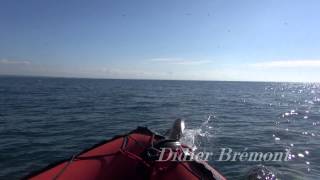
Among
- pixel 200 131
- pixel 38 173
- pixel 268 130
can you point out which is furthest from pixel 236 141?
pixel 38 173

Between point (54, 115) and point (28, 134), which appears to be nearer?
point (28, 134)

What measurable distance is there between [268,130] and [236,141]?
15.1 ft

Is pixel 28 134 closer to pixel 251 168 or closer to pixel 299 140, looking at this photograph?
pixel 251 168

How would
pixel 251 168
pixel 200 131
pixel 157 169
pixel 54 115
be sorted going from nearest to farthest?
pixel 157 169 → pixel 251 168 → pixel 200 131 → pixel 54 115

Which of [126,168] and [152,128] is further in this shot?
[152,128]

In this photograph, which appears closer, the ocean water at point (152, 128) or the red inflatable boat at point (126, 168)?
the red inflatable boat at point (126, 168)

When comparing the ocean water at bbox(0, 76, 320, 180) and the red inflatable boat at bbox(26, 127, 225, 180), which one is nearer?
the red inflatable boat at bbox(26, 127, 225, 180)

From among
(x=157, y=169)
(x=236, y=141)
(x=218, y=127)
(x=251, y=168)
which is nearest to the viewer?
(x=157, y=169)

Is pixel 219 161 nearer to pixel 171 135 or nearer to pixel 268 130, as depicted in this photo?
pixel 171 135

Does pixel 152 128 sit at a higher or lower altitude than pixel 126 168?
lower

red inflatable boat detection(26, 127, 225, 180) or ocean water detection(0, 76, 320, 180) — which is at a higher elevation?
red inflatable boat detection(26, 127, 225, 180)

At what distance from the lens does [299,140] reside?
17250 millimetres

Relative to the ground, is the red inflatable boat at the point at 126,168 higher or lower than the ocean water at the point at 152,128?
higher

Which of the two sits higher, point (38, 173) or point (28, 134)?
point (38, 173)
